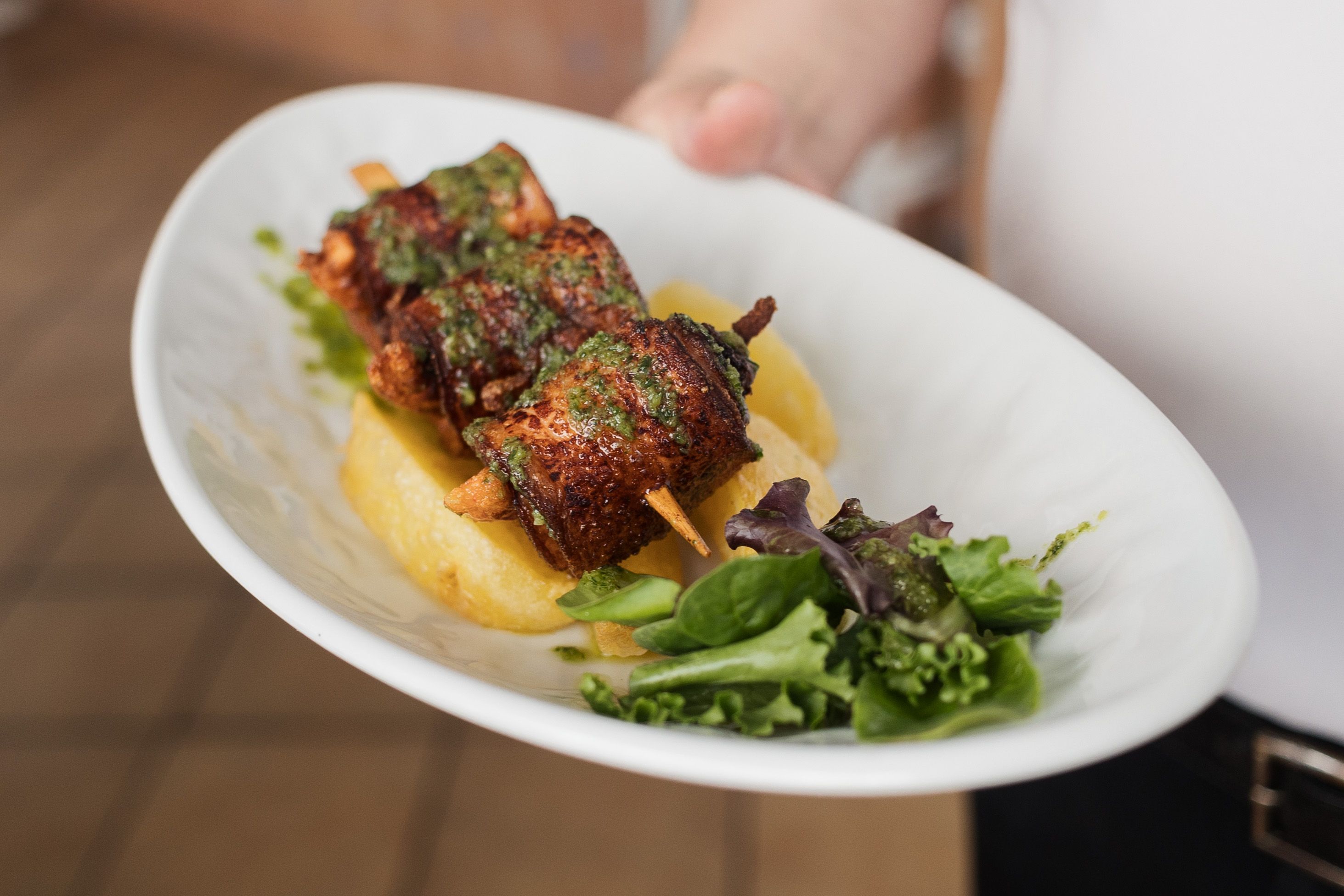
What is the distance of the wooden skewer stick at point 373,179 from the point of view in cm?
187

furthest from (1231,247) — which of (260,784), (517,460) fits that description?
(260,784)

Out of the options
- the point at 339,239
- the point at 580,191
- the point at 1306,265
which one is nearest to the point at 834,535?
the point at 1306,265

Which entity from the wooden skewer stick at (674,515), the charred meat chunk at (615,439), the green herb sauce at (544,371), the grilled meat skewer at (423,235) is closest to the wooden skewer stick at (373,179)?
the grilled meat skewer at (423,235)

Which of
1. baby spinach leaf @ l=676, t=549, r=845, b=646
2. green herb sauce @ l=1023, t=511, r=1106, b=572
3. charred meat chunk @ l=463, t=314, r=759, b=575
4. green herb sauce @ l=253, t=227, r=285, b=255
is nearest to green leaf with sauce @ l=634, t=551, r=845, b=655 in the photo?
baby spinach leaf @ l=676, t=549, r=845, b=646

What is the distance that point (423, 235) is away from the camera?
5.71 ft

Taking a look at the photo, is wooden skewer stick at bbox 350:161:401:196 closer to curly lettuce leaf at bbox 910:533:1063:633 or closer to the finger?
the finger

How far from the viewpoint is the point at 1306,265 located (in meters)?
1.36

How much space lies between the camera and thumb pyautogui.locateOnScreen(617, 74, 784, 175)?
1.95 meters

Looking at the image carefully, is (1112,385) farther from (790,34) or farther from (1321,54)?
(790,34)

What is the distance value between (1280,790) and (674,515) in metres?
1.28

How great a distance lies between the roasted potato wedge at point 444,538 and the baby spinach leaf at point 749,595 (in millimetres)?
340

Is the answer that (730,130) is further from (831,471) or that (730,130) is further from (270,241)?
(270,241)

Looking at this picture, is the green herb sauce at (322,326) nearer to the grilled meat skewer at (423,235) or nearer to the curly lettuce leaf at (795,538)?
the grilled meat skewer at (423,235)

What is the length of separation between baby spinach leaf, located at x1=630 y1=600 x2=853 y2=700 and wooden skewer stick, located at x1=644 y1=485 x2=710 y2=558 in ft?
0.57
